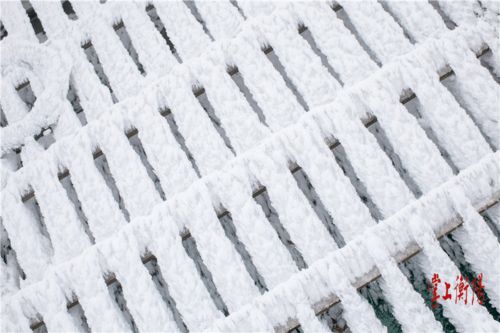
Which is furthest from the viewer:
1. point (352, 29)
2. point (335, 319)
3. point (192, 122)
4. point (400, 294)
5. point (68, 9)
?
point (68, 9)

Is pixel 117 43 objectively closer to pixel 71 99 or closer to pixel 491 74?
pixel 71 99

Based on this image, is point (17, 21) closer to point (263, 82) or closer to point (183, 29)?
point (183, 29)

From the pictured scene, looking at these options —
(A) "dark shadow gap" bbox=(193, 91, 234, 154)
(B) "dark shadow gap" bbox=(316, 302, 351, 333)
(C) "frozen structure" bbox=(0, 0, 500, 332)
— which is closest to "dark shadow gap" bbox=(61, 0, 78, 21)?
(C) "frozen structure" bbox=(0, 0, 500, 332)

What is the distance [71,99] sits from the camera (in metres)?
1.35

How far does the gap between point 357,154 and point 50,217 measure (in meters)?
0.78

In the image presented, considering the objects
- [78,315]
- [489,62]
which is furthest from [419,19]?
[78,315]

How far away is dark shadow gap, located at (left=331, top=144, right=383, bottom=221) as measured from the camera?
3.69ft

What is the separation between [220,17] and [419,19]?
532 mm

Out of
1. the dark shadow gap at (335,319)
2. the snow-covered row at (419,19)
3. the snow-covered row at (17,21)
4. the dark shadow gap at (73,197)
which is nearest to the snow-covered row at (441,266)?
the dark shadow gap at (335,319)

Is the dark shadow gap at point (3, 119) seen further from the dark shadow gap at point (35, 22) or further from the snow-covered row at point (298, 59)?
the snow-covered row at point (298, 59)

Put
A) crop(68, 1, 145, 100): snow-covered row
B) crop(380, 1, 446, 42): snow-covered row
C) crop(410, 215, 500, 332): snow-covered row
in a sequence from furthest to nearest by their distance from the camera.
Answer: crop(68, 1, 145, 100): snow-covered row, crop(380, 1, 446, 42): snow-covered row, crop(410, 215, 500, 332): snow-covered row

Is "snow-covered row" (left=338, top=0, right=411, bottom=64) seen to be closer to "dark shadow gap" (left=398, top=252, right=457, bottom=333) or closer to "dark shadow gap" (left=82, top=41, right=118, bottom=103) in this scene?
"dark shadow gap" (left=398, top=252, right=457, bottom=333)

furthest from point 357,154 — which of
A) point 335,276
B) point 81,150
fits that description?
point 81,150

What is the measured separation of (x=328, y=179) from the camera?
1.04 meters
